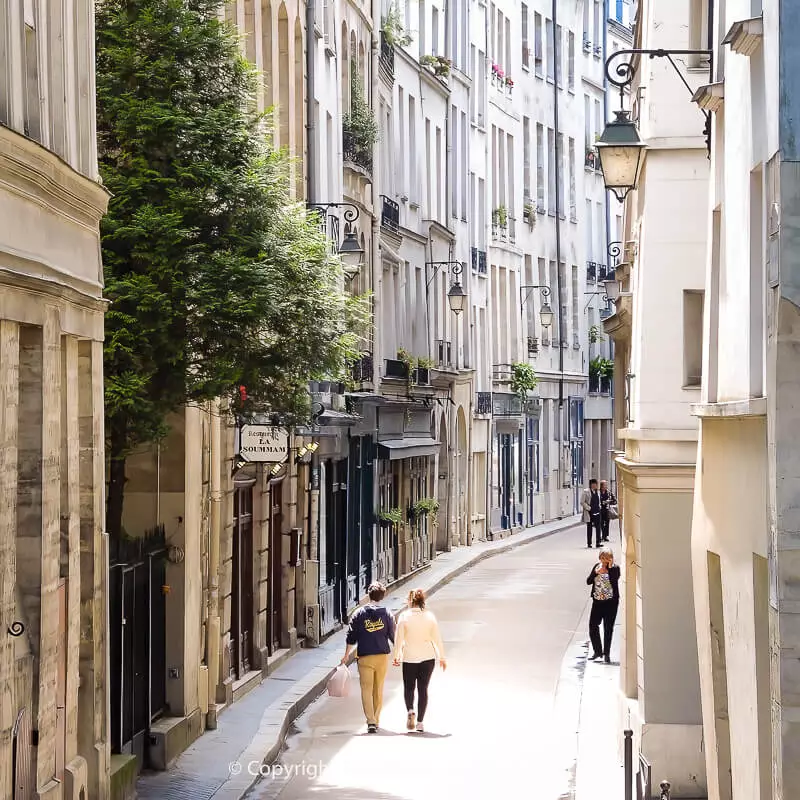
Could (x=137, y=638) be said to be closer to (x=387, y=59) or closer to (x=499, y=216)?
(x=387, y=59)

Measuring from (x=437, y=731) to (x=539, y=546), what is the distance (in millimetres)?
30885

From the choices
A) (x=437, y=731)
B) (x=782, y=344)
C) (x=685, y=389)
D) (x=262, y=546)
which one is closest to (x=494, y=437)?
(x=262, y=546)

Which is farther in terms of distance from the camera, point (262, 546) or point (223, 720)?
point (262, 546)

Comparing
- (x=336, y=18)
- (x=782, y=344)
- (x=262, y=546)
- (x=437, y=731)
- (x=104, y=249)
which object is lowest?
(x=437, y=731)

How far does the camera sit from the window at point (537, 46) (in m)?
60.2

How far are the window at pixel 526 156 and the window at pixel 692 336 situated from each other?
43.3 meters

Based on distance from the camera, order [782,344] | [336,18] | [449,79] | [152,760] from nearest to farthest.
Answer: [782,344] < [152,760] < [336,18] < [449,79]

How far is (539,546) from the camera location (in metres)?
50.0

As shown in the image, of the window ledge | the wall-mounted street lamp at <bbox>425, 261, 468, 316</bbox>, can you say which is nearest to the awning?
the wall-mounted street lamp at <bbox>425, 261, 468, 316</bbox>

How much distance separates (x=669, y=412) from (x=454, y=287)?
82.0ft

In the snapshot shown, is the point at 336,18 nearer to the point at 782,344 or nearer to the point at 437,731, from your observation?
the point at 437,731

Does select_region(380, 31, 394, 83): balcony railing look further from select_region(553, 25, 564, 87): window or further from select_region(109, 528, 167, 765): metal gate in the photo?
select_region(553, 25, 564, 87): window

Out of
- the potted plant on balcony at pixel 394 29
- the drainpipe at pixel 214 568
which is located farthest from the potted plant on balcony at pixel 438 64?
the drainpipe at pixel 214 568

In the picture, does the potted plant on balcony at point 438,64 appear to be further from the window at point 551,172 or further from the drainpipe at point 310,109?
the window at point 551,172
